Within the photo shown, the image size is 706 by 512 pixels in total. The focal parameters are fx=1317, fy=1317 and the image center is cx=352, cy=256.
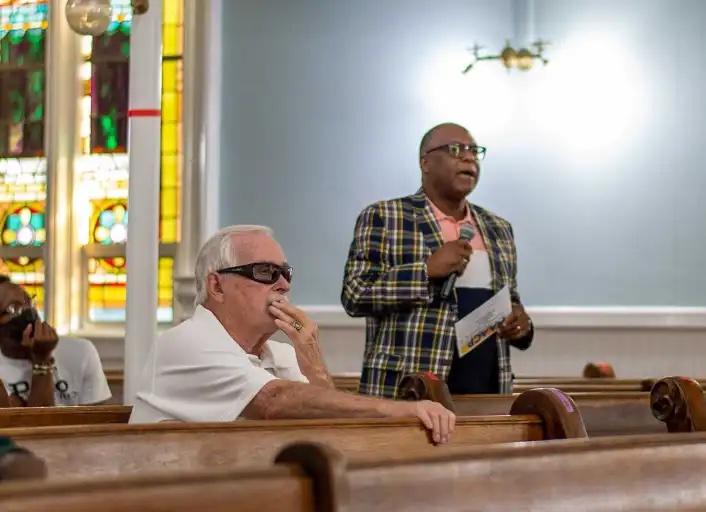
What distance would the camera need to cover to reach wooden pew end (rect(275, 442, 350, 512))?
1.52 m

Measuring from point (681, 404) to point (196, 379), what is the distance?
46.8 inches

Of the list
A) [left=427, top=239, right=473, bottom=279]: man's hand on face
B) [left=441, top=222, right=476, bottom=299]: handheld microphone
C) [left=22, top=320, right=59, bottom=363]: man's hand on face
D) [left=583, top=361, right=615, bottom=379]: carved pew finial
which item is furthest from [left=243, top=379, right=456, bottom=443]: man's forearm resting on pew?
[left=583, top=361, right=615, bottom=379]: carved pew finial

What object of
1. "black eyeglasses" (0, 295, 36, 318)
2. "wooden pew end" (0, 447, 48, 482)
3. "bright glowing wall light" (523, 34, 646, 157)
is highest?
"bright glowing wall light" (523, 34, 646, 157)

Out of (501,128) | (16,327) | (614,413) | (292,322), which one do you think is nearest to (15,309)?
(16,327)

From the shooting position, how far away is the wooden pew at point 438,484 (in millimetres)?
1367

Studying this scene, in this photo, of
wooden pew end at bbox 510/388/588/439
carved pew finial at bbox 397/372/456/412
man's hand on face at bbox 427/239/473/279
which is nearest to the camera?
wooden pew end at bbox 510/388/588/439

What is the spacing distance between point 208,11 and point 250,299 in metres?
4.40

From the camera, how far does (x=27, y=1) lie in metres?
8.08

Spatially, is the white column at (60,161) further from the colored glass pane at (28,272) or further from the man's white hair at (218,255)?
the man's white hair at (218,255)

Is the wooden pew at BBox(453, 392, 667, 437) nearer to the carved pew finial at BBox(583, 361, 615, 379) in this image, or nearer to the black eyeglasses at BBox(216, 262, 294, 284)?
the black eyeglasses at BBox(216, 262, 294, 284)

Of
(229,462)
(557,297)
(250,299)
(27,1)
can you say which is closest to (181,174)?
(27,1)

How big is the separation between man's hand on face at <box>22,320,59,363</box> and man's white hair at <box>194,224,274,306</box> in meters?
1.78

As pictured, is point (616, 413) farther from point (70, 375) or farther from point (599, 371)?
point (70, 375)

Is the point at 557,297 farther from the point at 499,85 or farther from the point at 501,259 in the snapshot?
the point at 501,259
